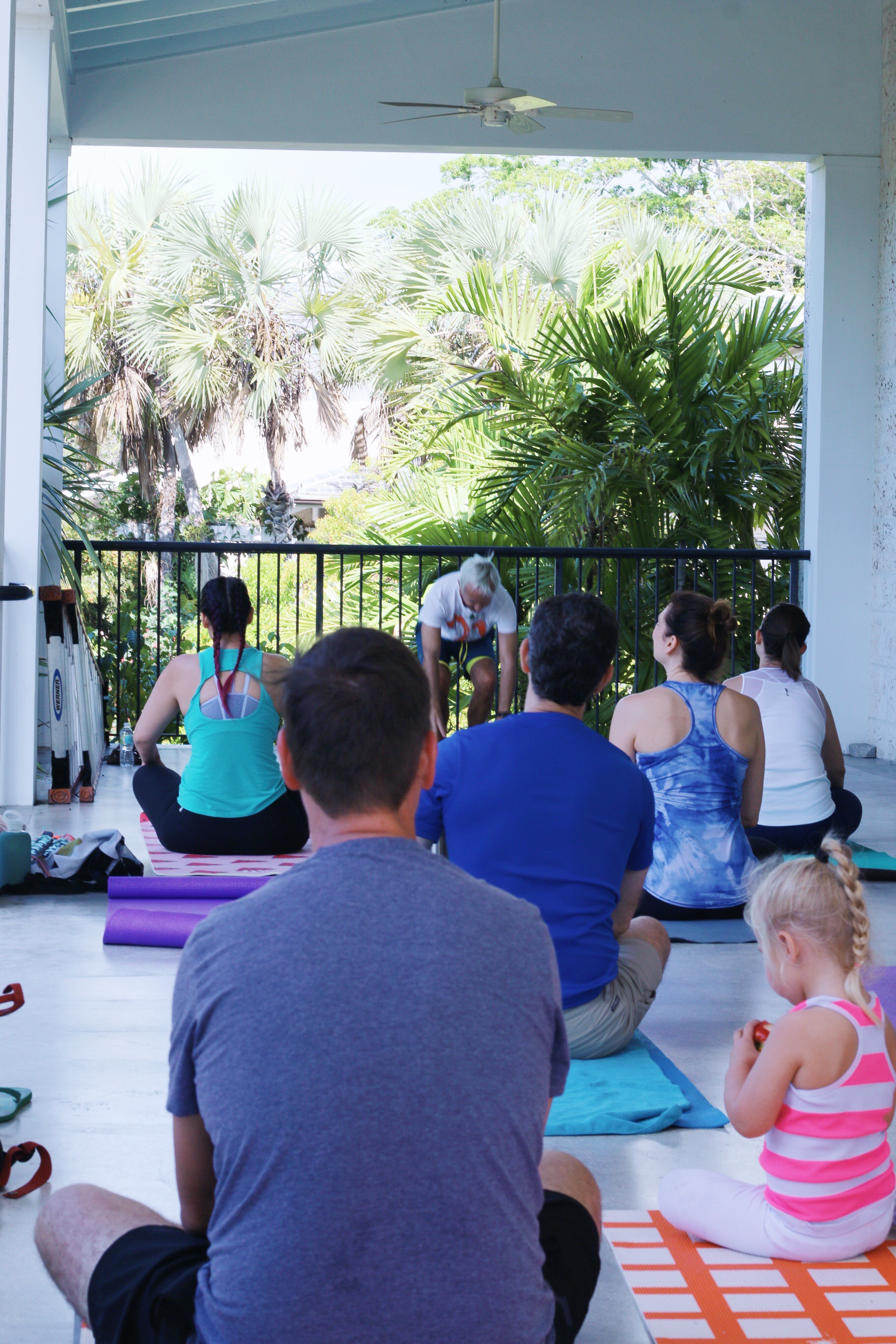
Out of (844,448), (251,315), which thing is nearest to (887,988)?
(844,448)

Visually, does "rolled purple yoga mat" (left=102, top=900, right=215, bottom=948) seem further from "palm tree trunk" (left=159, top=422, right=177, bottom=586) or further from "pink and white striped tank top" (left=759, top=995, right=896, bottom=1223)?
"palm tree trunk" (left=159, top=422, right=177, bottom=586)

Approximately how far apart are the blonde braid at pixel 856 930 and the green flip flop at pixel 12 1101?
1557mm

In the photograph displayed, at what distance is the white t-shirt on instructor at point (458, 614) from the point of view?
651 centimetres

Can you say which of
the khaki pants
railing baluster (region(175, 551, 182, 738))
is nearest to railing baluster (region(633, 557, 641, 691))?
railing baluster (region(175, 551, 182, 738))

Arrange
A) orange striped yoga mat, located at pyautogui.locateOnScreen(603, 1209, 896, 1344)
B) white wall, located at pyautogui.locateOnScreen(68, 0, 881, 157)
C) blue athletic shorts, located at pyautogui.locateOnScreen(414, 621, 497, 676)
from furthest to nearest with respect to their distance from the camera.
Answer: white wall, located at pyautogui.locateOnScreen(68, 0, 881, 157), blue athletic shorts, located at pyautogui.locateOnScreen(414, 621, 497, 676), orange striped yoga mat, located at pyautogui.locateOnScreen(603, 1209, 896, 1344)

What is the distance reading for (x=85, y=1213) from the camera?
1.55 m

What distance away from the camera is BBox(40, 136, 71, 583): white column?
6750mm

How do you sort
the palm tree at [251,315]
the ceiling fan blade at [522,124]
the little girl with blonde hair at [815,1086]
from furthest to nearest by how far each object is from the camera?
the palm tree at [251,315] → the ceiling fan blade at [522,124] → the little girl with blonde hair at [815,1086]

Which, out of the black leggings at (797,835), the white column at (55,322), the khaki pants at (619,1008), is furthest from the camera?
the white column at (55,322)

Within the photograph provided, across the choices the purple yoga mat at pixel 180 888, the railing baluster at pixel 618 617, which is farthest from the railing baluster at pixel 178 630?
the railing baluster at pixel 618 617

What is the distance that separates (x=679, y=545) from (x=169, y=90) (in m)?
4.29

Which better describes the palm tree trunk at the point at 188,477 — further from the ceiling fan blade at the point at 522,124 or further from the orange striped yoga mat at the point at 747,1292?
the orange striped yoga mat at the point at 747,1292

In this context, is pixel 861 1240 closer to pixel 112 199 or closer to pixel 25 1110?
pixel 25 1110

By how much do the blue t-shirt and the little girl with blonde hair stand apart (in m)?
0.65
